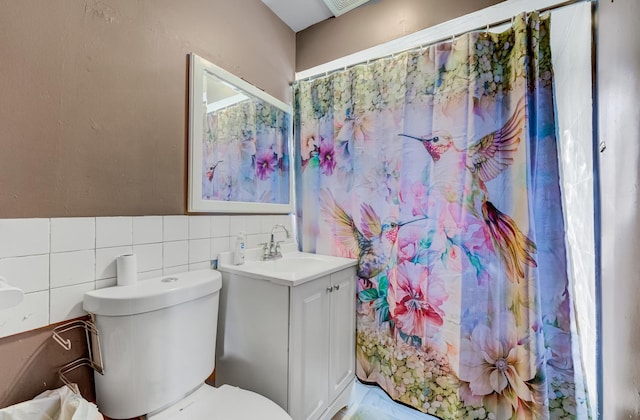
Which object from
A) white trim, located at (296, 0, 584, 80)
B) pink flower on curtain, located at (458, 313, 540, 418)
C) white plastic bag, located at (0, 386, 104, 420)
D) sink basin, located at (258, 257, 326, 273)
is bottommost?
→ pink flower on curtain, located at (458, 313, 540, 418)

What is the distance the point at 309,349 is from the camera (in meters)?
1.20

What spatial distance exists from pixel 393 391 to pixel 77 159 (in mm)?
1831

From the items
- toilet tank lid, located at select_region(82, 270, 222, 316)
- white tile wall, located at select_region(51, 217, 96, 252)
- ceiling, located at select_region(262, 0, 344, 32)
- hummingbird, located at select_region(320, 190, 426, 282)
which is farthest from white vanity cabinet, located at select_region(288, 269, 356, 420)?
ceiling, located at select_region(262, 0, 344, 32)

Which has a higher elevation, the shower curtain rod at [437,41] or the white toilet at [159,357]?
the shower curtain rod at [437,41]

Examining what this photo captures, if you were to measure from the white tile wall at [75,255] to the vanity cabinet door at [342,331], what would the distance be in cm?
72

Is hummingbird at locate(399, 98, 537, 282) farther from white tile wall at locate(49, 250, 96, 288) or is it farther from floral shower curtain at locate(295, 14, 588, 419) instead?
white tile wall at locate(49, 250, 96, 288)

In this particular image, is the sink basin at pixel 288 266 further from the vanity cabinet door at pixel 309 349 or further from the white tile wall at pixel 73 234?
the white tile wall at pixel 73 234

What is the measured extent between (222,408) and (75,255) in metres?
0.74

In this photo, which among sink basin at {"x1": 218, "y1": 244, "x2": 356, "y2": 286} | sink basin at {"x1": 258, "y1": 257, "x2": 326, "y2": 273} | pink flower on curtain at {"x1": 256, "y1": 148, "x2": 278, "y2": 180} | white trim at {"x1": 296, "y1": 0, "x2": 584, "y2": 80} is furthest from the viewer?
pink flower on curtain at {"x1": 256, "y1": 148, "x2": 278, "y2": 180}

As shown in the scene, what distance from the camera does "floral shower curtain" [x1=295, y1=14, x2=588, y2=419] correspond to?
1155mm

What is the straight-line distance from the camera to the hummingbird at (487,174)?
46.6 inches

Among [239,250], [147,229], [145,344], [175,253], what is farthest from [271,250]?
[145,344]

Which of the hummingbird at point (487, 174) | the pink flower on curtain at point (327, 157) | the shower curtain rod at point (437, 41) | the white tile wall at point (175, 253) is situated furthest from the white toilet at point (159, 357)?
the shower curtain rod at point (437, 41)

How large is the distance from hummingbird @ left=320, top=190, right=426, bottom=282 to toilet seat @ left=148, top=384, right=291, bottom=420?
851 mm
